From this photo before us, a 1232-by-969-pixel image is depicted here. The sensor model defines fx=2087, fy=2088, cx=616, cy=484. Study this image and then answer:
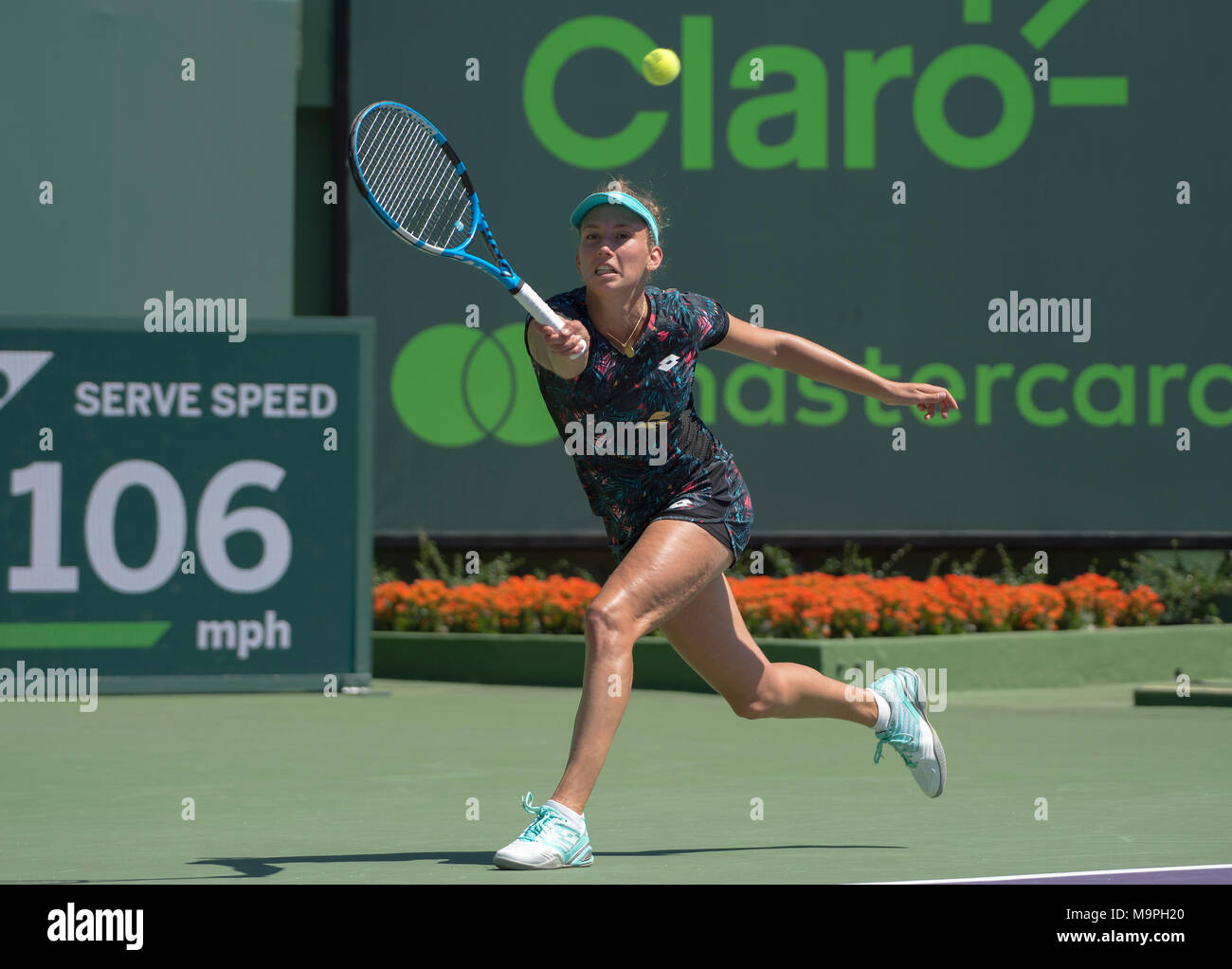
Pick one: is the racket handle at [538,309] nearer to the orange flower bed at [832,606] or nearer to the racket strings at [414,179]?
the racket strings at [414,179]

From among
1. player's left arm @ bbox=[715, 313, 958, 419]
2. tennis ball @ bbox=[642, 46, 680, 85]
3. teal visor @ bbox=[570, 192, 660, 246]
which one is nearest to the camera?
teal visor @ bbox=[570, 192, 660, 246]

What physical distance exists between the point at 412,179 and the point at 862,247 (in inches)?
377

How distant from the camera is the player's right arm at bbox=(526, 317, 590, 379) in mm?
5766

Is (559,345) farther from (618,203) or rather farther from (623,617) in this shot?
(623,617)

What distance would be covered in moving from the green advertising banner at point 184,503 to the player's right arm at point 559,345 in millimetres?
5377

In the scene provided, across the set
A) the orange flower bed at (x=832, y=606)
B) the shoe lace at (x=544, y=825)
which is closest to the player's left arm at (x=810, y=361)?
the shoe lace at (x=544, y=825)

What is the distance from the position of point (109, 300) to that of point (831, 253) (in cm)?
529

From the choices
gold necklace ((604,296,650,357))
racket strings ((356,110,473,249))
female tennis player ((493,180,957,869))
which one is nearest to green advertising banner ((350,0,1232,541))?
racket strings ((356,110,473,249))

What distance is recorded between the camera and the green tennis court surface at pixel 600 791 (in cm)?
589

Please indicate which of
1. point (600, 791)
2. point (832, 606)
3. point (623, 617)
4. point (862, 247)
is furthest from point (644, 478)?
point (862, 247)

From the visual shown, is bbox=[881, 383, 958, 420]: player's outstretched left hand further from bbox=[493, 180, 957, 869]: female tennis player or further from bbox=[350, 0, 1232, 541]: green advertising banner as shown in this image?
bbox=[350, 0, 1232, 541]: green advertising banner
